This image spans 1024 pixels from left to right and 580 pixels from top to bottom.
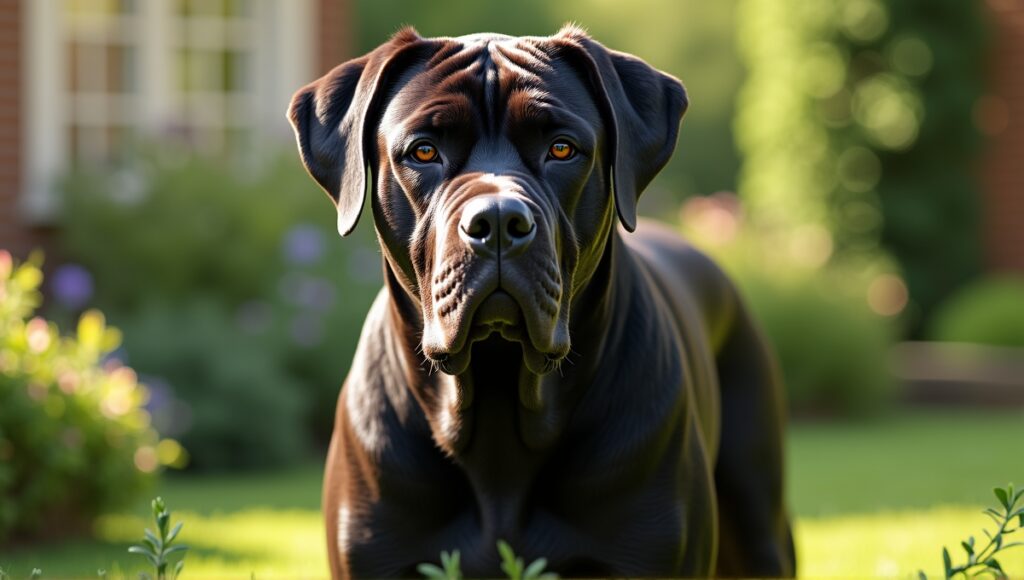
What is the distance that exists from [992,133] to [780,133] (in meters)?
2.61

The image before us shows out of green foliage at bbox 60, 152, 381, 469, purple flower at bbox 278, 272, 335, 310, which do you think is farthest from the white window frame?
purple flower at bbox 278, 272, 335, 310

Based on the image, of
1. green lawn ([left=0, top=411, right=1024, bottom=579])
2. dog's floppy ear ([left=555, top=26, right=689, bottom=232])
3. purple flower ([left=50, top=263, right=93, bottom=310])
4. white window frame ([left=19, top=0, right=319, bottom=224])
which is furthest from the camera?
white window frame ([left=19, top=0, right=319, bottom=224])

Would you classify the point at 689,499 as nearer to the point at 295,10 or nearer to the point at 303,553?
the point at 303,553

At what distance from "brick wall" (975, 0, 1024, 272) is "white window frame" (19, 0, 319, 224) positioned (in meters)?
9.66

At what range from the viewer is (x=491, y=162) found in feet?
11.3

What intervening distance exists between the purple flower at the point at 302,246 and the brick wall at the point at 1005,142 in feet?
34.3

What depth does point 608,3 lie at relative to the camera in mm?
36875

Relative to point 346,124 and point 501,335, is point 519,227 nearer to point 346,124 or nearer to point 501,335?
point 501,335

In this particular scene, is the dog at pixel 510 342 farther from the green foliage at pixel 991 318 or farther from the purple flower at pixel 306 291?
the green foliage at pixel 991 318

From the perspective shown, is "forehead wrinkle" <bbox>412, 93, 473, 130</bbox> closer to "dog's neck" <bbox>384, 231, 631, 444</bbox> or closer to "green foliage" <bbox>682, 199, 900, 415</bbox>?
"dog's neck" <bbox>384, 231, 631, 444</bbox>

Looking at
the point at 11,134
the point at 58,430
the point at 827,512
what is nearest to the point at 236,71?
the point at 11,134

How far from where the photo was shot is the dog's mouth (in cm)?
327

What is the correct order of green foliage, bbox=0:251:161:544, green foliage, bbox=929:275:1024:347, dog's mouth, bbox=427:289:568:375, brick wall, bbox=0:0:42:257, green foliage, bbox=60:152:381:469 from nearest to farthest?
dog's mouth, bbox=427:289:568:375
green foliage, bbox=0:251:161:544
green foliage, bbox=60:152:381:469
brick wall, bbox=0:0:42:257
green foliage, bbox=929:275:1024:347

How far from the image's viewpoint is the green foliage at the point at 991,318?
49.9 ft
